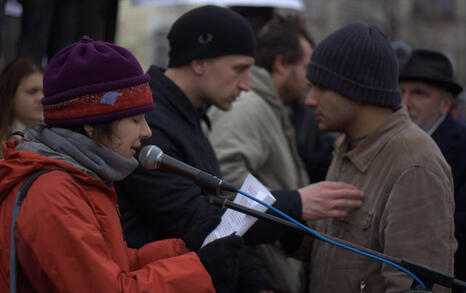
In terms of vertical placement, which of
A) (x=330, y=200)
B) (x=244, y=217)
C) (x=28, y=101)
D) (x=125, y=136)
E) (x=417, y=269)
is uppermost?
(x=125, y=136)

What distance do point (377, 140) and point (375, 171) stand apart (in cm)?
15

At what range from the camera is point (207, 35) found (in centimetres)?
277

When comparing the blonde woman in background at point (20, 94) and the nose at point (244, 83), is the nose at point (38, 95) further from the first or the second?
the nose at point (244, 83)

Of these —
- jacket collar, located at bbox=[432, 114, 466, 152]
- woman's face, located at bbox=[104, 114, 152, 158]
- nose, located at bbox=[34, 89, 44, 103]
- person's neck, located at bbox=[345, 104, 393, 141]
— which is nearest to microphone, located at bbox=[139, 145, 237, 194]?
woman's face, located at bbox=[104, 114, 152, 158]

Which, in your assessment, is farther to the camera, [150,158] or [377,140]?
[377,140]

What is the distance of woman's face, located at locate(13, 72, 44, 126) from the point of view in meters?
3.74

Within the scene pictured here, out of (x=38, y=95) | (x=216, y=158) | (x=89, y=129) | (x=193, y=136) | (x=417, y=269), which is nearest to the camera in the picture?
(x=417, y=269)

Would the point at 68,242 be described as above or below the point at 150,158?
below

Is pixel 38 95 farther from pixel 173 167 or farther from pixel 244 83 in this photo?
pixel 173 167

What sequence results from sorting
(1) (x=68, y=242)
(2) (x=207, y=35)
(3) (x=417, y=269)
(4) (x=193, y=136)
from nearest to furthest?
(1) (x=68, y=242) → (3) (x=417, y=269) → (4) (x=193, y=136) → (2) (x=207, y=35)

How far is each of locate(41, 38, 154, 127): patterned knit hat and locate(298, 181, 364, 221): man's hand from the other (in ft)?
3.40

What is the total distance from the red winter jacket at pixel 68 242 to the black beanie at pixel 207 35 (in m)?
1.21

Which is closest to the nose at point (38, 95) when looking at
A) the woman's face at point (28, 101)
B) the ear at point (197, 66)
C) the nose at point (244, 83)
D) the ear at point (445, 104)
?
the woman's face at point (28, 101)

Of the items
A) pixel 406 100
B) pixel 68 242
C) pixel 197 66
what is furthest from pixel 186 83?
pixel 406 100
